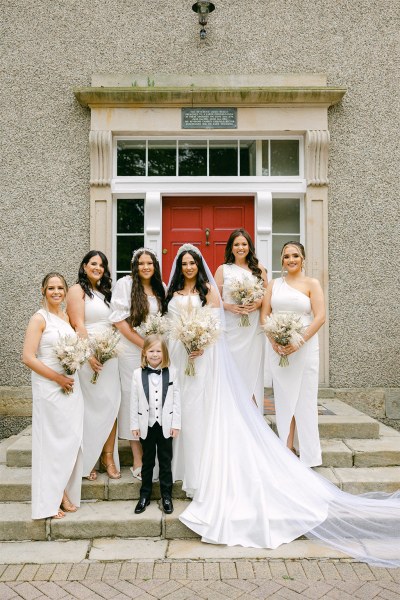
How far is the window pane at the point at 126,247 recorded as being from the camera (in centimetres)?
706

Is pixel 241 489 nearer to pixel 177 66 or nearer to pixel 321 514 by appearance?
pixel 321 514

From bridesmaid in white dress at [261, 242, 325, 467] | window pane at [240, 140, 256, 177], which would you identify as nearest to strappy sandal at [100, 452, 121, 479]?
bridesmaid in white dress at [261, 242, 325, 467]

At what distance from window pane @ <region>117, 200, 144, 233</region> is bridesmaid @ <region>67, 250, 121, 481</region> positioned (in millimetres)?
2369

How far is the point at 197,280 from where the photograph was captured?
188 inches

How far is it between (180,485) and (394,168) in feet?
16.3

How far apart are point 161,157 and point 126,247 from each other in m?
1.35

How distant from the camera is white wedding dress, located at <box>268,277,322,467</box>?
4723 millimetres

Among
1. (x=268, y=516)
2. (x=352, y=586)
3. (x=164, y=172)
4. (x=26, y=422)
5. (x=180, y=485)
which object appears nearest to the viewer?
(x=352, y=586)

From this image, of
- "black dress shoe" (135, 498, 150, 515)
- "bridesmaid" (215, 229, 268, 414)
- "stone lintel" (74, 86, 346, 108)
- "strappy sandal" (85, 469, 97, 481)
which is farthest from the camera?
"stone lintel" (74, 86, 346, 108)

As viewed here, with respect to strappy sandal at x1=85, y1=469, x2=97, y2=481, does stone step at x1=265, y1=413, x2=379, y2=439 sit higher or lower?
higher

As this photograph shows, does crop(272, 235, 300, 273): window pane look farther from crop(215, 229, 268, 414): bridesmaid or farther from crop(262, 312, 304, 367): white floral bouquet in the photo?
crop(262, 312, 304, 367): white floral bouquet

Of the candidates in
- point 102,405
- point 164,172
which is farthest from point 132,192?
point 102,405

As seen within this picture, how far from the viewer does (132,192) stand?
6.95 m

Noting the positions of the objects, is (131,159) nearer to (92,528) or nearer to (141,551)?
(92,528)
